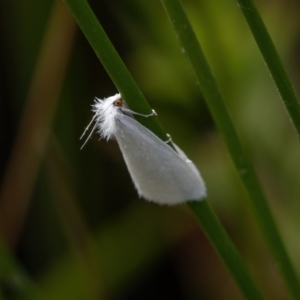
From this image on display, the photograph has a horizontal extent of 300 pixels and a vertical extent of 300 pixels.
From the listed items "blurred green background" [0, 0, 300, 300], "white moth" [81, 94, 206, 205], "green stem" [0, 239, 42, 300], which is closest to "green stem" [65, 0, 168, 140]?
"white moth" [81, 94, 206, 205]

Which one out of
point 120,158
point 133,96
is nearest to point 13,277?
point 133,96

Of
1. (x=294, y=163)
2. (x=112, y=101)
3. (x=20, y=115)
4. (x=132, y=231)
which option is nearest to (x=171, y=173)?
(x=112, y=101)

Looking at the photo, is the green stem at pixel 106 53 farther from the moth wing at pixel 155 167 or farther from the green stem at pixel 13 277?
the green stem at pixel 13 277

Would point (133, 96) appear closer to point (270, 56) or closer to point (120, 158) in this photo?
point (270, 56)

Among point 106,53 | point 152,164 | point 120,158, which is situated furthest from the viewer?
point 120,158

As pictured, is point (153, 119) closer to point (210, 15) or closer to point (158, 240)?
point (210, 15)

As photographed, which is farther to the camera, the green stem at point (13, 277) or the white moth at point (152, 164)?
the green stem at point (13, 277)

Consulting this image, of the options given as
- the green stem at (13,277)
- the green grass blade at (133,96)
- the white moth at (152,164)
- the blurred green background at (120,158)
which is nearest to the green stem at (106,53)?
the green grass blade at (133,96)
